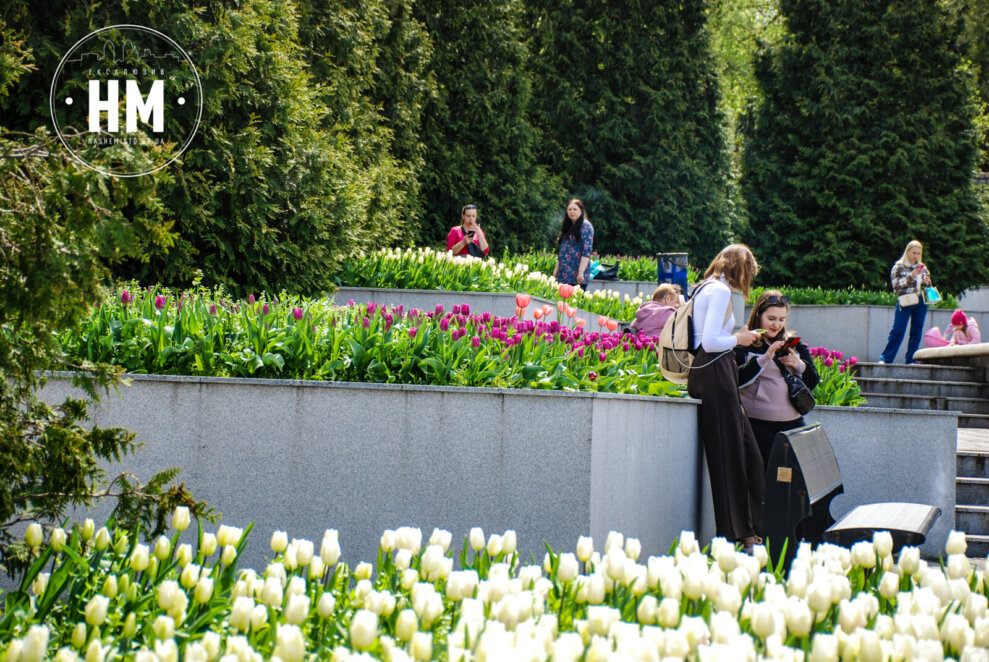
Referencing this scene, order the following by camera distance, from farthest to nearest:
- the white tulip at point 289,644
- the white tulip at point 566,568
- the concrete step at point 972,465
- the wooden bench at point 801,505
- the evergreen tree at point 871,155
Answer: the evergreen tree at point 871,155, the concrete step at point 972,465, the wooden bench at point 801,505, the white tulip at point 566,568, the white tulip at point 289,644

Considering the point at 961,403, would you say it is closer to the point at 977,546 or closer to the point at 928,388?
the point at 928,388

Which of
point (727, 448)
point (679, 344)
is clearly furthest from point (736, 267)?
point (727, 448)

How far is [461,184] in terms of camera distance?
19203 millimetres

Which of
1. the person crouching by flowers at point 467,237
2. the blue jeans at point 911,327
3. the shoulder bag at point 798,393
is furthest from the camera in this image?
the blue jeans at point 911,327

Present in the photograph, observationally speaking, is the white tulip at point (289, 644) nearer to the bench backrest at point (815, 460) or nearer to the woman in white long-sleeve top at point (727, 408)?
the bench backrest at point (815, 460)

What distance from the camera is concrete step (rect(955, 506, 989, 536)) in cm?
696

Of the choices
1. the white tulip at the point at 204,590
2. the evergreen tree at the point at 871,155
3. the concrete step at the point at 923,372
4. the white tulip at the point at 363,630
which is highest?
the evergreen tree at the point at 871,155

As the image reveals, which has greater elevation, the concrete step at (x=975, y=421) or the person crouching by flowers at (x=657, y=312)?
the person crouching by flowers at (x=657, y=312)

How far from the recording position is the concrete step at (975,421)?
989 centimetres

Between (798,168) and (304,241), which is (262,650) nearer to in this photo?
(304,241)

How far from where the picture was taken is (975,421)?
32.6 feet

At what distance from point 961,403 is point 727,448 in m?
5.84

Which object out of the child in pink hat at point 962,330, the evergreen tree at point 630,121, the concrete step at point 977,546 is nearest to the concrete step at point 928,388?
the child in pink hat at point 962,330

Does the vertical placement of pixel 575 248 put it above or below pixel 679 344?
above
